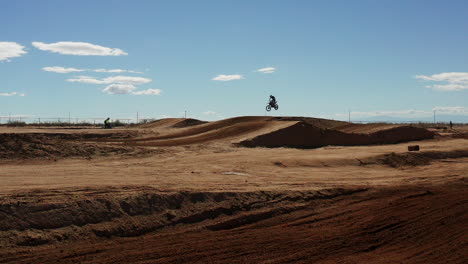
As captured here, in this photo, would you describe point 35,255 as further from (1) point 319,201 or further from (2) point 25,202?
(1) point 319,201

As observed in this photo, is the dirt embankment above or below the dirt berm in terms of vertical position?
below

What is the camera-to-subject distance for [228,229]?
10984mm

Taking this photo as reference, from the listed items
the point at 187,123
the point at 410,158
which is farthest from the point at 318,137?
the point at 187,123

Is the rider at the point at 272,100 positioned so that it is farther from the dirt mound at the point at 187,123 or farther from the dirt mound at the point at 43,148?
the dirt mound at the point at 43,148

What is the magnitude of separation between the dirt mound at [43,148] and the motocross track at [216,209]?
0.07m

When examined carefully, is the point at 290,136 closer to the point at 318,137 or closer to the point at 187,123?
the point at 318,137

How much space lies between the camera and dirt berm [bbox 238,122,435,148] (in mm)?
28406

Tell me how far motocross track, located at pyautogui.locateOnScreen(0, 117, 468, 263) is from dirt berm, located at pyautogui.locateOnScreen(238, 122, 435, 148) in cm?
760

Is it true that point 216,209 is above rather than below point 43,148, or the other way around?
below

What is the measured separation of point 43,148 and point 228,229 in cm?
1160

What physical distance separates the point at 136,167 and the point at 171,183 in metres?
4.25

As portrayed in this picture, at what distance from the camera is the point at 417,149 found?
25000mm

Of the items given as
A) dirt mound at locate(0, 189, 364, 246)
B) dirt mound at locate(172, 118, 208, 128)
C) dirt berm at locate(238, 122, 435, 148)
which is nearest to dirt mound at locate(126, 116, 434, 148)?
dirt berm at locate(238, 122, 435, 148)

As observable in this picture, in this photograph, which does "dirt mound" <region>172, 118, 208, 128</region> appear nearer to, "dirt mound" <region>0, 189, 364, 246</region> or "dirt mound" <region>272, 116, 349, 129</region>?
"dirt mound" <region>272, 116, 349, 129</region>
